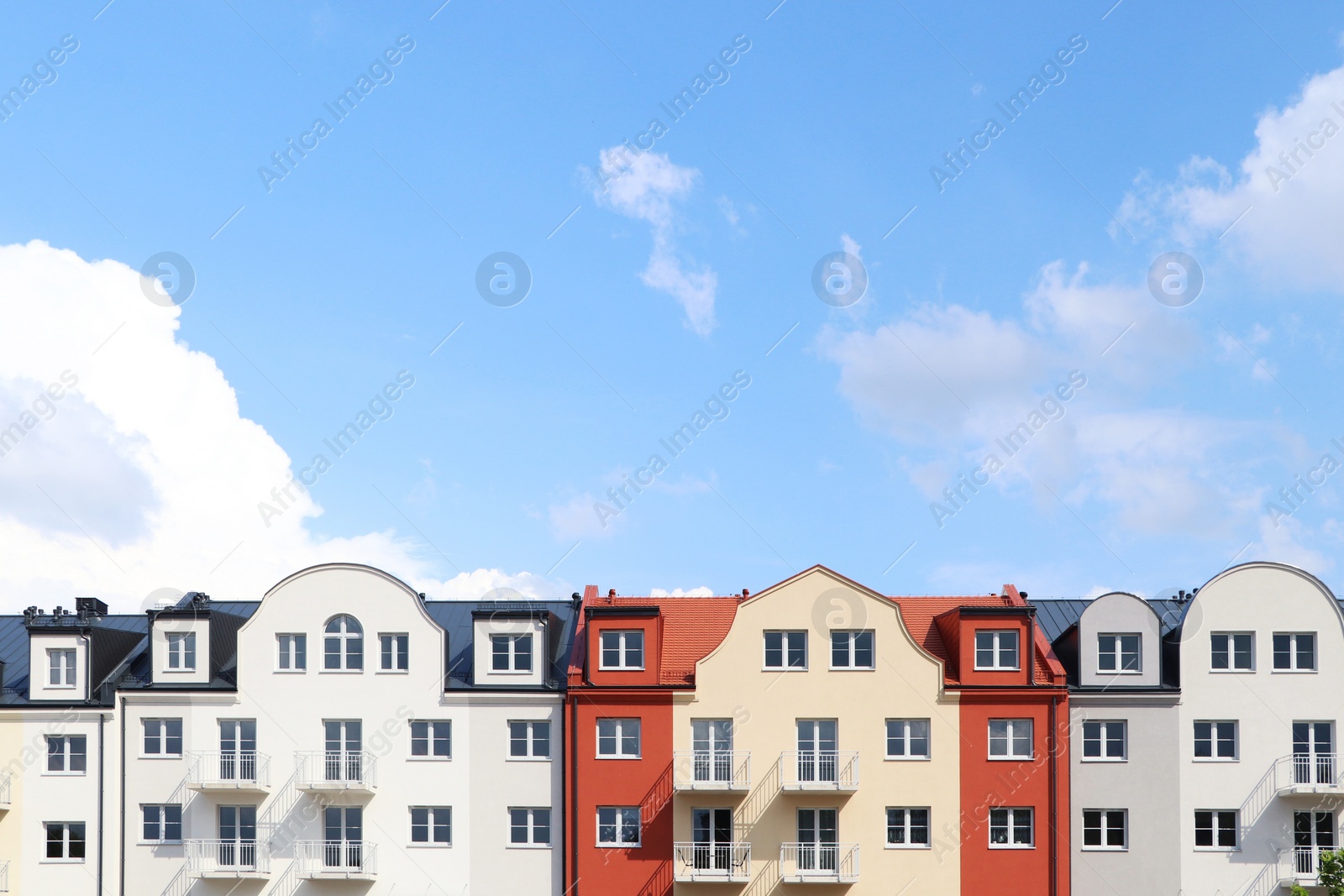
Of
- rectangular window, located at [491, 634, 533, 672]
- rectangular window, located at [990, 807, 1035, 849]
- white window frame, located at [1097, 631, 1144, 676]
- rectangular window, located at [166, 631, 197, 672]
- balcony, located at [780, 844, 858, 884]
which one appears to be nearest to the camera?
balcony, located at [780, 844, 858, 884]

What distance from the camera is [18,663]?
149 ft

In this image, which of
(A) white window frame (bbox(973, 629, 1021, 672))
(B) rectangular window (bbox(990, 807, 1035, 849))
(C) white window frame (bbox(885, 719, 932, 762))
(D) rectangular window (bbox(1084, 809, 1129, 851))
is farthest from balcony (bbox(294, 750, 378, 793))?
(D) rectangular window (bbox(1084, 809, 1129, 851))

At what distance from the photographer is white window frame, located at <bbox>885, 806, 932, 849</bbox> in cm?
4106

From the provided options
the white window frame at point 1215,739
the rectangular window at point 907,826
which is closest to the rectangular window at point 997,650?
the rectangular window at point 907,826

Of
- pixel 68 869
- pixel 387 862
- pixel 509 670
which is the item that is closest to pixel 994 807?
pixel 509 670

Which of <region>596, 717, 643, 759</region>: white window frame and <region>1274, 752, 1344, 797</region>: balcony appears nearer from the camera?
<region>1274, 752, 1344, 797</region>: balcony

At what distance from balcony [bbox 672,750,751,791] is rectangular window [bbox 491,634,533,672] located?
640 centimetres

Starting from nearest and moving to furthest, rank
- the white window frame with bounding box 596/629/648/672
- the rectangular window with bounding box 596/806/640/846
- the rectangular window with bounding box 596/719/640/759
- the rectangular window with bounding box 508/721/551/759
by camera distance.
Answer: the rectangular window with bounding box 596/806/640/846 < the rectangular window with bounding box 596/719/640/759 < the rectangular window with bounding box 508/721/551/759 < the white window frame with bounding box 596/629/648/672

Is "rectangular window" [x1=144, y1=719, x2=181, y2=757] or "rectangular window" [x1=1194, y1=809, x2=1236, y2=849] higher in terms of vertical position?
"rectangular window" [x1=144, y1=719, x2=181, y2=757]

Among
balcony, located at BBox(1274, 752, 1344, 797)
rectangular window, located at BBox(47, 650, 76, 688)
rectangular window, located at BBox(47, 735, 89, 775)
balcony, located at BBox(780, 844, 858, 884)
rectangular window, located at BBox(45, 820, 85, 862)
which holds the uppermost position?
rectangular window, located at BBox(47, 650, 76, 688)

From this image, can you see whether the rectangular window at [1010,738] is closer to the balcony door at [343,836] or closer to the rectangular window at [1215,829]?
the rectangular window at [1215,829]

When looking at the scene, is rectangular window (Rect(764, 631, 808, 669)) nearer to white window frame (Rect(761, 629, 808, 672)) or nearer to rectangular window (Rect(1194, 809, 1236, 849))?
white window frame (Rect(761, 629, 808, 672))

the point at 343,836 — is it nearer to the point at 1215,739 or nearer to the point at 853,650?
the point at 853,650

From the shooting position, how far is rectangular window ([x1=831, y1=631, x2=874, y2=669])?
42.2 meters
